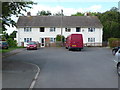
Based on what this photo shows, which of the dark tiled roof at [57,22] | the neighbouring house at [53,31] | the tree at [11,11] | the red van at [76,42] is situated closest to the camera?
the tree at [11,11]

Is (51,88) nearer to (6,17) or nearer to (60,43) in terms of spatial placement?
(6,17)

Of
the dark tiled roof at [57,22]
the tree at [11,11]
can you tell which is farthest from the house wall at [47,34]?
the tree at [11,11]

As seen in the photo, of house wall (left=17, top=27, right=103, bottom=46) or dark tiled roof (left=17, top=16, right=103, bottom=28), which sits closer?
house wall (left=17, top=27, right=103, bottom=46)

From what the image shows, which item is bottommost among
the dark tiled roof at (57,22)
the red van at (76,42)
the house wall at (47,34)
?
the red van at (76,42)

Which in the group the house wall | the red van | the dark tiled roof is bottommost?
the red van

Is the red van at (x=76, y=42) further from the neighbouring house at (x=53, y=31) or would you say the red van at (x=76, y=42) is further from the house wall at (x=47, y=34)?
the house wall at (x=47, y=34)

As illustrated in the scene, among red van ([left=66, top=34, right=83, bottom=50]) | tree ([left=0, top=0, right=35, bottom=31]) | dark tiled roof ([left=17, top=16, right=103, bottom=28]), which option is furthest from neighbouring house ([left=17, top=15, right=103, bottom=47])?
tree ([left=0, top=0, right=35, bottom=31])

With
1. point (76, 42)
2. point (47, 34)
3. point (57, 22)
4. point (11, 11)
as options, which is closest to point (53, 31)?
point (47, 34)

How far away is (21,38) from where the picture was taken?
4862 centimetres

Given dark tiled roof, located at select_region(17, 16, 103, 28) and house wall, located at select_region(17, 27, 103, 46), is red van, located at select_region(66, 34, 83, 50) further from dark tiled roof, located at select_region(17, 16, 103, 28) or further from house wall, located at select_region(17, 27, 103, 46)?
dark tiled roof, located at select_region(17, 16, 103, 28)

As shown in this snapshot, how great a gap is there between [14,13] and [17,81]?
708 centimetres

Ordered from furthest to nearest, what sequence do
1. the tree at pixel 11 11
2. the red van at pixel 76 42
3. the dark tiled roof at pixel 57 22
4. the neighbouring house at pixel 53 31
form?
the dark tiled roof at pixel 57 22 → the neighbouring house at pixel 53 31 → the red van at pixel 76 42 → the tree at pixel 11 11

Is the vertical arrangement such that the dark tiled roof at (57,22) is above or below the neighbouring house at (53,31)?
above

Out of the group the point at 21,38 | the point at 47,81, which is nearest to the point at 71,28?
the point at 21,38
